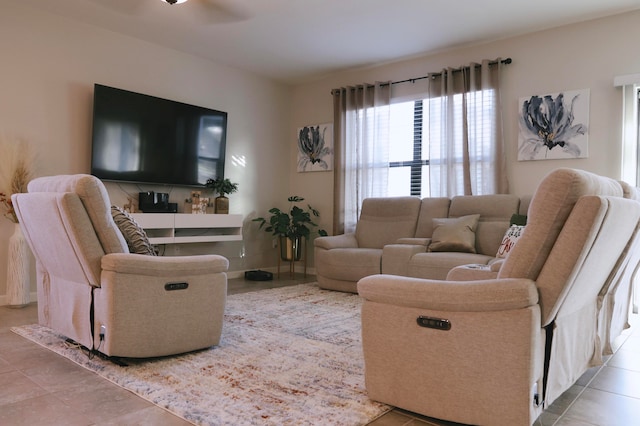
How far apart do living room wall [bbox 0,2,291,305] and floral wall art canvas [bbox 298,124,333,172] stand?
0.28m

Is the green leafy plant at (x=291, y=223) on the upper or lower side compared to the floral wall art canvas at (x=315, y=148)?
lower

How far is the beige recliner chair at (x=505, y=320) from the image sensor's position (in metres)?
1.49

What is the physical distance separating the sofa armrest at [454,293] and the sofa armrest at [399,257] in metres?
2.45

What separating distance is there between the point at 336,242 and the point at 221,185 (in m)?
1.57

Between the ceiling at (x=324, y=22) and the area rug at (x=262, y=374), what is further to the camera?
the ceiling at (x=324, y=22)

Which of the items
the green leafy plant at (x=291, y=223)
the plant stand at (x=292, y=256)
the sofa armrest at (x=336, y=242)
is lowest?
the plant stand at (x=292, y=256)

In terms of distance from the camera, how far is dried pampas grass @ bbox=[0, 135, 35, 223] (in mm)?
3730

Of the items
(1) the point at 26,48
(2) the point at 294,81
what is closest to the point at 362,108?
(2) the point at 294,81

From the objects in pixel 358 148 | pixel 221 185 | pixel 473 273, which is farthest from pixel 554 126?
pixel 221 185

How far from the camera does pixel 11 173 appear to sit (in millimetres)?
3730

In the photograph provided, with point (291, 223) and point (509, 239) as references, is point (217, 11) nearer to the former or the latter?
point (291, 223)

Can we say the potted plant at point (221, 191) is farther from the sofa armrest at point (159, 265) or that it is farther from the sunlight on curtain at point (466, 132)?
the sofa armrest at point (159, 265)

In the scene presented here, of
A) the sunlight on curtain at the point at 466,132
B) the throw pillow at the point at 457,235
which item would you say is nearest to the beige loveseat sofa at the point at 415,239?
the throw pillow at the point at 457,235

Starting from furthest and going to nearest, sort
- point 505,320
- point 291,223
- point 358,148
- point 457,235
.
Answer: point 291,223 → point 358,148 → point 457,235 → point 505,320
